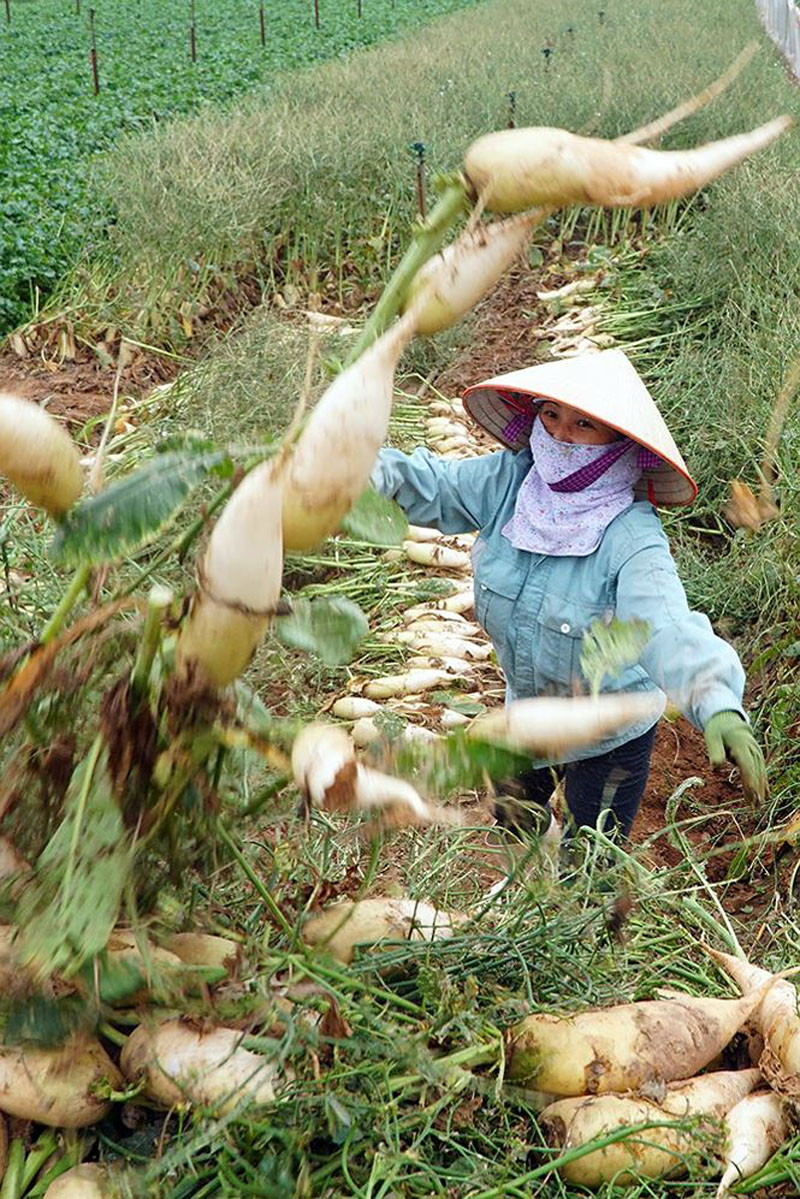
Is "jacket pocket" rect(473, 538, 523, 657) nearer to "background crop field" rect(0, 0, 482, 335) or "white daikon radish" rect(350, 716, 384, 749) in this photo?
"white daikon radish" rect(350, 716, 384, 749)

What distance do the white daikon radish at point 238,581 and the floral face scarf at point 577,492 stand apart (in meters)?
1.22

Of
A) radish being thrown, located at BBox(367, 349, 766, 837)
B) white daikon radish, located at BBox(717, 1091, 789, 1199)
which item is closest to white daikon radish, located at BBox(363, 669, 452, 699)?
radish being thrown, located at BBox(367, 349, 766, 837)

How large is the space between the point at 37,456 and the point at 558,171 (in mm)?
516

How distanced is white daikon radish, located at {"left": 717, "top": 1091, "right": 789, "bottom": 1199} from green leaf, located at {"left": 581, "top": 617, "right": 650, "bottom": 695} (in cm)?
56

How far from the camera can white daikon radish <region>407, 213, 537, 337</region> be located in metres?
1.07

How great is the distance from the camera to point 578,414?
2156 millimetres

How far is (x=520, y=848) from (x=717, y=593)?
5.92 ft

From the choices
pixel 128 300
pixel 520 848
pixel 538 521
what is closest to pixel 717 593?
pixel 538 521

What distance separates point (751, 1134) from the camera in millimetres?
1321

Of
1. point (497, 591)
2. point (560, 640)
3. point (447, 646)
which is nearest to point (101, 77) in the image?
point (447, 646)

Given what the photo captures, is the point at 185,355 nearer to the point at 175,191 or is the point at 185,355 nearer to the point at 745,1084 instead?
the point at 175,191

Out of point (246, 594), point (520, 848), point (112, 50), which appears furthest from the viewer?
point (112, 50)

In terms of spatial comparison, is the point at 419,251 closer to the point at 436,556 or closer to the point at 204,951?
the point at 204,951

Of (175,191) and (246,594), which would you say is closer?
(246,594)
